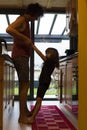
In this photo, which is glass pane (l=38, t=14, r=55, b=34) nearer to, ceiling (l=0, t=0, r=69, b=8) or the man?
ceiling (l=0, t=0, r=69, b=8)

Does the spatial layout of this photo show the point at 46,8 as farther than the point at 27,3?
Yes

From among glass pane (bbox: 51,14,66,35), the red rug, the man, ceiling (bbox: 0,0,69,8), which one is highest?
ceiling (bbox: 0,0,69,8)

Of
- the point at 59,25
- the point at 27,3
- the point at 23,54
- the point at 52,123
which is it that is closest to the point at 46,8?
the point at 27,3

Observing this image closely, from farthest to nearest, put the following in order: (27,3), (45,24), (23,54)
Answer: (45,24)
(27,3)
(23,54)

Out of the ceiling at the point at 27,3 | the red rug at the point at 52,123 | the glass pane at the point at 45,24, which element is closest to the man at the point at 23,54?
the red rug at the point at 52,123

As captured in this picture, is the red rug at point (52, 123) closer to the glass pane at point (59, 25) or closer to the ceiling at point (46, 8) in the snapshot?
the ceiling at point (46, 8)

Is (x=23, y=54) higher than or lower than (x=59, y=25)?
lower

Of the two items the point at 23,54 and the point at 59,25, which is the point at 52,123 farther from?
the point at 59,25

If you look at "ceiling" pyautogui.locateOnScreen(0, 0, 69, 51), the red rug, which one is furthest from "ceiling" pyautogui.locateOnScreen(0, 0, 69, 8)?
the red rug

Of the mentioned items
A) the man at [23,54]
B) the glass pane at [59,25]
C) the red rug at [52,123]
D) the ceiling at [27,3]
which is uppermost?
the ceiling at [27,3]

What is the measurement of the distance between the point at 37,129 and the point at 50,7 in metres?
4.50

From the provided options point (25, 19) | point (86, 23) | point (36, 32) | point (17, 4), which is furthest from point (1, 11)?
point (86, 23)

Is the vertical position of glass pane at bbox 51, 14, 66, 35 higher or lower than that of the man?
higher

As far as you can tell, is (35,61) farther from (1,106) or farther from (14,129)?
(1,106)
